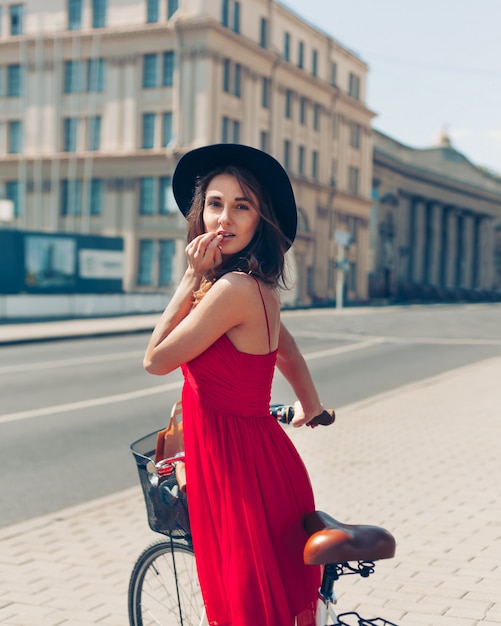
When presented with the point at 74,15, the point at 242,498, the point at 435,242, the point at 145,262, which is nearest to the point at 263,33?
the point at 74,15

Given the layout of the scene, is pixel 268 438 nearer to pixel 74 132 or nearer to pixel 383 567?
pixel 383 567

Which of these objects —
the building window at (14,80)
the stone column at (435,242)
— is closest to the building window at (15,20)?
the building window at (14,80)

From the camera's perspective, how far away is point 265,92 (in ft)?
179

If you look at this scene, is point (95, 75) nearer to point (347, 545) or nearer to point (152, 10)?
point (152, 10)

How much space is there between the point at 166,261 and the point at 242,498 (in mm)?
47022

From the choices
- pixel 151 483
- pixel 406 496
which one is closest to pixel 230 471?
pixel 151 483

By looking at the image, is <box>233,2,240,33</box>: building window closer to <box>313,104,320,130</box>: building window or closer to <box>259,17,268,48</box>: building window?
<box>259,17,268,48</box>: building window

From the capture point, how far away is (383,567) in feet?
16.7

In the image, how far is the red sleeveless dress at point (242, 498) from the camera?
8.95ft

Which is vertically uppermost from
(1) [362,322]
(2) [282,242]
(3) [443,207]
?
(3) [443,207]

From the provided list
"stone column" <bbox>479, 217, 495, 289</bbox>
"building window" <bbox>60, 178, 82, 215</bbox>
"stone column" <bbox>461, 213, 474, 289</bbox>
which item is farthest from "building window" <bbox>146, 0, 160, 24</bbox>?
"stone column" <bbox>479, 217, 495, 289</bbox>

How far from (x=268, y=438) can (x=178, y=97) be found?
47535 millimetres

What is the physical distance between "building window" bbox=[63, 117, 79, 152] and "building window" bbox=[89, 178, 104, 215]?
2180 mm

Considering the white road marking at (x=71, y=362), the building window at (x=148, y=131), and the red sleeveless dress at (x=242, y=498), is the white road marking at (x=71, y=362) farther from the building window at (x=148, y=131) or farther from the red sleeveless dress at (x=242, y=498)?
the building window at (x=148, y=131)
